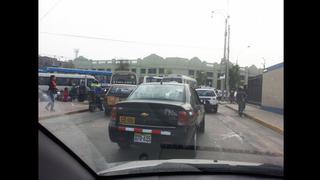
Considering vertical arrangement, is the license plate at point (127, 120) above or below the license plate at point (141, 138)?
above

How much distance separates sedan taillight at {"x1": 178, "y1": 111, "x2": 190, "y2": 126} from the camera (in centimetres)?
741

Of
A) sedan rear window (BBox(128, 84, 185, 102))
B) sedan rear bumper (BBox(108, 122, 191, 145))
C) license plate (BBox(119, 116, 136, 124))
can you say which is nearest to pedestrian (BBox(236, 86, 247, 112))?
sedan rear window (BBox(128, 84, 185, 102))

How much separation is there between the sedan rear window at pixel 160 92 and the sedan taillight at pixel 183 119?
0.55 meters

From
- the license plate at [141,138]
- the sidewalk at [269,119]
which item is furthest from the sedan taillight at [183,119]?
the sidewalk at [269,119]

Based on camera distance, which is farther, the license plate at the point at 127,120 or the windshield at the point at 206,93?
the windshield at the point at 206,93

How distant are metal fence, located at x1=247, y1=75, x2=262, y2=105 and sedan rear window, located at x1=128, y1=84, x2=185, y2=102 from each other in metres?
14.5

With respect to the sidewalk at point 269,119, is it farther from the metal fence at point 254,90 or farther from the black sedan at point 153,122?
the black sedan at point 153,122

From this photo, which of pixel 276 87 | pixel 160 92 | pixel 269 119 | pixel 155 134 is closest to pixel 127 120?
pixel 155 134

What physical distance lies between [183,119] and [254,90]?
57.1 ft

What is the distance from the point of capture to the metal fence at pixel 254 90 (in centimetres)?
2284

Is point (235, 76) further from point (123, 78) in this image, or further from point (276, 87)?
point (276, 87)
